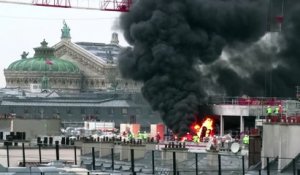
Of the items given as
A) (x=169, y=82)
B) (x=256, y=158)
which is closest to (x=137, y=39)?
(x=169, y=82)

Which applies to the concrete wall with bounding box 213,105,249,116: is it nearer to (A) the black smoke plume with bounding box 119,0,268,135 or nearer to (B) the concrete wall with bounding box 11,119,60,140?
(A) the black smoke plume with bounding box 119,0,268,135

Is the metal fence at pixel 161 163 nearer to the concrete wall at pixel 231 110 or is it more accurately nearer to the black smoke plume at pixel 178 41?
the concrete wall at pixel 231 110

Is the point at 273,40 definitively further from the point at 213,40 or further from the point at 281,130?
the point at 281,130

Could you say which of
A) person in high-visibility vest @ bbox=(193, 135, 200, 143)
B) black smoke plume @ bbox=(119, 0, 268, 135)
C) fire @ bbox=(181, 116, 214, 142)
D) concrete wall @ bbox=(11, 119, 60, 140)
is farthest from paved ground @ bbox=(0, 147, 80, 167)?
black smoke plume @ bbox=(119, 0, 268, 135)

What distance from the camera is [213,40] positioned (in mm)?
91125

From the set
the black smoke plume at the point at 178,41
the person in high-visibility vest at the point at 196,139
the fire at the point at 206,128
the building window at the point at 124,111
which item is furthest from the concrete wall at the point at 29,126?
the building window at the point at 124,111

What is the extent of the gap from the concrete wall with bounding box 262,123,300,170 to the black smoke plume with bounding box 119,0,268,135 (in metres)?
46.7

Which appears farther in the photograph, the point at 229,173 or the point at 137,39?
the point at 137,39

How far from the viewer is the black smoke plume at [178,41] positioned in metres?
88.0

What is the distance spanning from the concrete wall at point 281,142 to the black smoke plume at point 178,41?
46.7m

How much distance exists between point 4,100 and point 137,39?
7415 cm

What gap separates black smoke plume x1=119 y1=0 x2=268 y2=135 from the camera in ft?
289

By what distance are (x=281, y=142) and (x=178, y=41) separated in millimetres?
53483

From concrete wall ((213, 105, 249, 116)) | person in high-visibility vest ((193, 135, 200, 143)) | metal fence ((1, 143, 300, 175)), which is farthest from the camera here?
concrete wall ((213, 105, 249, 116))
